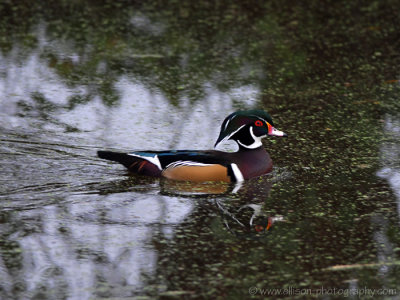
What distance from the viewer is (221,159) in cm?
583

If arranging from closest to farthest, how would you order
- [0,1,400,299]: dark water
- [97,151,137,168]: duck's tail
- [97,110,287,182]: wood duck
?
1. [0,1,400,299]: dark water
2. [97,110,287,182]: wood duck
3. [97,151,137,168]: duck's tail

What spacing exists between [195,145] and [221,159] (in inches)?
25.7

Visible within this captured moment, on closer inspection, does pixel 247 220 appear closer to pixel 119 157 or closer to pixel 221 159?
pixel 221 159

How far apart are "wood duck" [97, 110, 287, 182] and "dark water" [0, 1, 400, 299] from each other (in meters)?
0.10

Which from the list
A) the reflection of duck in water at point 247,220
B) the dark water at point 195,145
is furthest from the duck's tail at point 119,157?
the reflection of duck in water at point 247,220

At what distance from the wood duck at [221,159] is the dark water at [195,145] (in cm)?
10

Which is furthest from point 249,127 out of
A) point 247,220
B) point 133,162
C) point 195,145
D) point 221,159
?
point 247,220

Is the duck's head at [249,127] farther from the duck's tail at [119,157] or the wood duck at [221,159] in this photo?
the duck's tail at [119,157]

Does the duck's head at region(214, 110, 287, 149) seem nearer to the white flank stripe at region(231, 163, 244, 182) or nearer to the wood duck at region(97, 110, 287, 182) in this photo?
the wood duck at region(97, 110, 287, 182)

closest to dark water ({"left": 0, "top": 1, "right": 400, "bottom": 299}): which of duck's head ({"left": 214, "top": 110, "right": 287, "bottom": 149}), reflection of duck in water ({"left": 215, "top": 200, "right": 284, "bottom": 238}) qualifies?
reflection of duck in water ({"left": 215, "top": 200, "right": 284, "bottom": 238})

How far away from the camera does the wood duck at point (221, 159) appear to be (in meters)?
5.79

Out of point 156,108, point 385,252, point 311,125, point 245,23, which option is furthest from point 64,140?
point 245,23

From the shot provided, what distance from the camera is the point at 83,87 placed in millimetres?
7656

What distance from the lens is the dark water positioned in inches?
174
